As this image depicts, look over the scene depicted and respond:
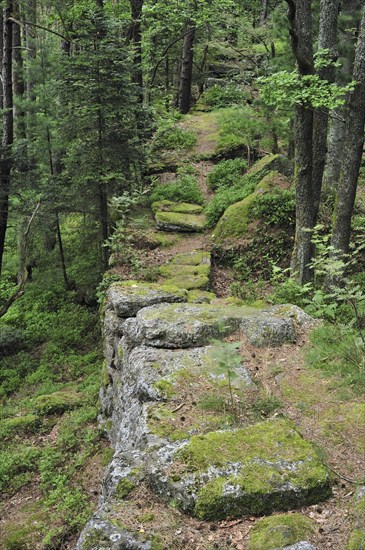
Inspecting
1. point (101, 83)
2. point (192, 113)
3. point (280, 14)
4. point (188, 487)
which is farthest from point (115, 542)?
point (192, 113)

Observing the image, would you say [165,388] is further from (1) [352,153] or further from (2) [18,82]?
(2) [18,82]

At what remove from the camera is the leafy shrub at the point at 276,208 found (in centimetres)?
1100

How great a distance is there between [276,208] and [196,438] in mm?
8200

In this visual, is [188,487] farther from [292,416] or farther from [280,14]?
[280,14]

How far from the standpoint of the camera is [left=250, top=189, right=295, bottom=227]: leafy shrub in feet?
36.1

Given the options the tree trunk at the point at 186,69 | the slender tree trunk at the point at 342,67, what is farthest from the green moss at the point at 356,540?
the tree trunk at the point at 186,69

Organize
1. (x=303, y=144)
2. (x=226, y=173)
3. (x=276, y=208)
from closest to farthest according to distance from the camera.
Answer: (x=303, y=144) → (x=276, y=208) → (x=226, y=173)

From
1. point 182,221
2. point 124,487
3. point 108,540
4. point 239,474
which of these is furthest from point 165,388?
point 182,221

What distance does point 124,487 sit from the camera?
3.55 meters

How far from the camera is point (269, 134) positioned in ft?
44.4

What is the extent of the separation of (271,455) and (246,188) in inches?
380

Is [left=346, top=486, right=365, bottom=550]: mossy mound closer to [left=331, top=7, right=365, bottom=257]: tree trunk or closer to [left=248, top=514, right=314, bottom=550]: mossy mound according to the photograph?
[left=248, top=514, right=314, bottom=550]: mossy mound

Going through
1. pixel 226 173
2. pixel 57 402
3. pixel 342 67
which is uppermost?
pixel 342 67

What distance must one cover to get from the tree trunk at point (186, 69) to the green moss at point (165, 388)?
15932 mm
